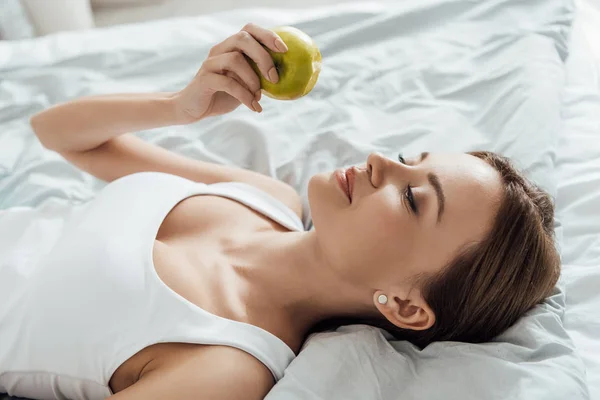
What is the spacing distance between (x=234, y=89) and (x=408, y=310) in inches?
18.8

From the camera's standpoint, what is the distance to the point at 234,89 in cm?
107

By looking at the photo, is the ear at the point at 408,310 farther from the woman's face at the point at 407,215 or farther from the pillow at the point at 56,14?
the pillow at the point at 56,14

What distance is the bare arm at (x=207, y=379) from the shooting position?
927 millimetres

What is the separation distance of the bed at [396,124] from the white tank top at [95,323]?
119 millimetres

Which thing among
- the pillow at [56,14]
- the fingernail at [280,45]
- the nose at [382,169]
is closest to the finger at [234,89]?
the fingernail at [280,45]

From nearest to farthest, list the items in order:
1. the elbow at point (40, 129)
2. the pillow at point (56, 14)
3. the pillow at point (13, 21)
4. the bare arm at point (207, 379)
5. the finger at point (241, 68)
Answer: the bare arm at point (207, 379) → the finger at point (241, 68) → the elbow at point (40, 129) → the pillow at point (13, 21) → the pillow at point (56, 14)

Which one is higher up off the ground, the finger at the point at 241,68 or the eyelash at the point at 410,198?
the finger at the point at 241,68

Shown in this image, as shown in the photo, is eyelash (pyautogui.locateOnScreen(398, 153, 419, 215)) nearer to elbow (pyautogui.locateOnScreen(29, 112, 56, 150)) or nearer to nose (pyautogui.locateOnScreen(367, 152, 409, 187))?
nose (pyautogui.locateOnScreen(367, 152, 409, 187))

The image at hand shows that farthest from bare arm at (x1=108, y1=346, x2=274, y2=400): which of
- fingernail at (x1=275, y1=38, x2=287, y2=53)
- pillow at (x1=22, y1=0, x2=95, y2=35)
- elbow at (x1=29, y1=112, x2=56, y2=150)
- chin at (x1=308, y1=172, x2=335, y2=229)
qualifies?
pillow at (x1=22, y1=0, x2=95, y2=35)

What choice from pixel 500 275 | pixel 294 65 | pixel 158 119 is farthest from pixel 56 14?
pixel 500 275

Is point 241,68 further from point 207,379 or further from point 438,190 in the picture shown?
point 207,379

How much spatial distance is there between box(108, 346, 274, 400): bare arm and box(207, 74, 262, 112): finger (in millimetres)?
401

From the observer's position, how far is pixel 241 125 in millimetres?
1573

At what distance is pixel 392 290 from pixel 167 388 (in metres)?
0.40
